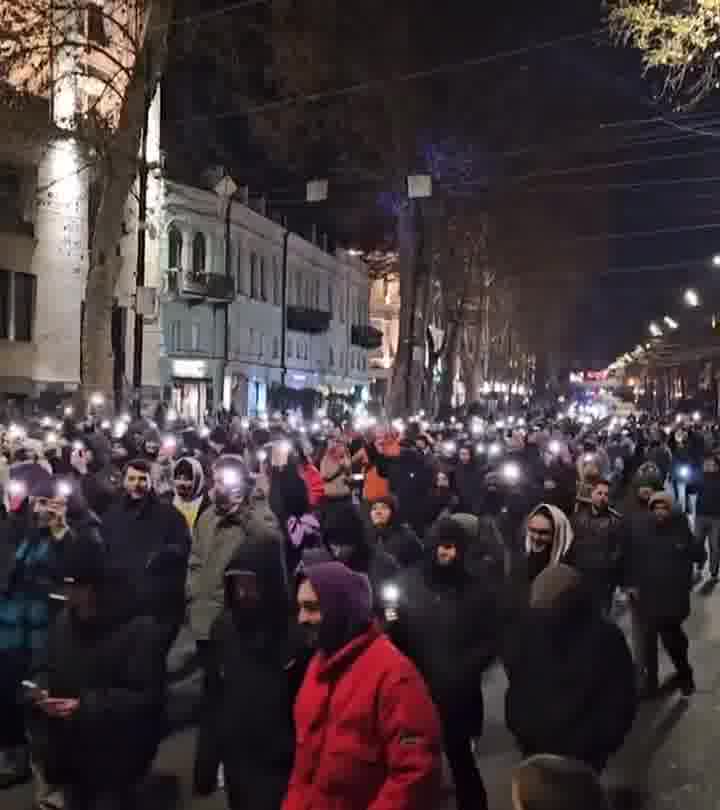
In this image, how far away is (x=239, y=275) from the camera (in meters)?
49.0

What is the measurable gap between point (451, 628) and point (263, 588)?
4.49ft

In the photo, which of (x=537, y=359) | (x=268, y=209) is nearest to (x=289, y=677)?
(x=268, y=209)

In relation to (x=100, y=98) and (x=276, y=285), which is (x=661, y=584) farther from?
(x=276, y=285)

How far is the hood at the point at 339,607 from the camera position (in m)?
3.98

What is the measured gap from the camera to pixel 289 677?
4.92m

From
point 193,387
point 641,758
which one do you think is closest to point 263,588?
point 641,758

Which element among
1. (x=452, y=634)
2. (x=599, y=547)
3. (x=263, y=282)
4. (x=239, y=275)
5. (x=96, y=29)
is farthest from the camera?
(x=263, y=282)

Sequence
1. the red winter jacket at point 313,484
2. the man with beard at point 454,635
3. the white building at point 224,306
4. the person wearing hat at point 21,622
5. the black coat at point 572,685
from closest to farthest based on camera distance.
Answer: the black coat at point 572,685, the man with beard at point 454,635, the person wearing hat at point 21,622, the red winter jacket at point 313,484, the white building at point 224,306

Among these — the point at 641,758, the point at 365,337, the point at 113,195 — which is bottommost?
the point at 641,758

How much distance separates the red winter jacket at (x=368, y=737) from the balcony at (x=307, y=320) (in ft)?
172

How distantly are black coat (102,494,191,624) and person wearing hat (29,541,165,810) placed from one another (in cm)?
222

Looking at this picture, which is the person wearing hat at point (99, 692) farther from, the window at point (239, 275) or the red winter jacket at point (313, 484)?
the window at point (239, 275)

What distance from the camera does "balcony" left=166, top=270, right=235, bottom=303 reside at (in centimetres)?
4300

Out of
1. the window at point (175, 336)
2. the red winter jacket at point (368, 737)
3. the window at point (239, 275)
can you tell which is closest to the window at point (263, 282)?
the window at point (239, 275)
